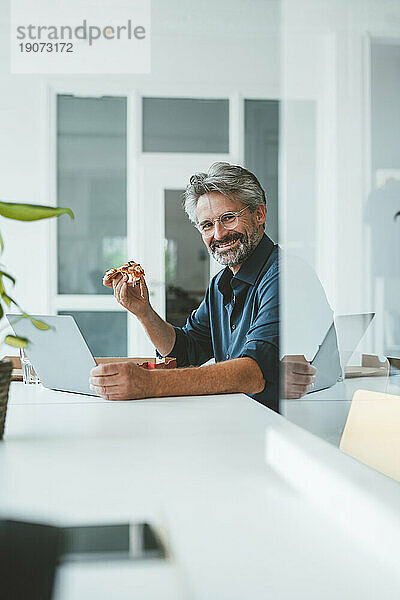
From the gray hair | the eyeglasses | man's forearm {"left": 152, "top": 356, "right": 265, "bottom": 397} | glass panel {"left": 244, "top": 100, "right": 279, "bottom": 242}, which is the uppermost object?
glass panel {"left": 244, "top": 100, "right": 279, "bottom": 242}

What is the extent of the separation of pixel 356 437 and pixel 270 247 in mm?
1175

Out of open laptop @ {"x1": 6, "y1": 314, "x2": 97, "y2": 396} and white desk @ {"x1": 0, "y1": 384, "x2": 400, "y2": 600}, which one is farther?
open laptop @ {"x1": 6, "y1": 314, "x2": 97, "y2": 396}

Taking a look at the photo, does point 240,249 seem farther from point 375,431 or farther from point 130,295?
point 375,431

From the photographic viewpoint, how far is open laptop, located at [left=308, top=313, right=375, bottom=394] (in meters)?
1.08

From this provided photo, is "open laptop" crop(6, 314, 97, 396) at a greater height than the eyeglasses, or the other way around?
the eyeglasses

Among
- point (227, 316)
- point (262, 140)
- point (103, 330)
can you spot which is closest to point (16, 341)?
point (227, 316)

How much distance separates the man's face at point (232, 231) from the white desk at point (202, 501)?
1.02 m

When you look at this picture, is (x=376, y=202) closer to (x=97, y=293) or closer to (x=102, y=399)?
(x=102, y=399)

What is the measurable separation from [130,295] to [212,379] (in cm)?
64

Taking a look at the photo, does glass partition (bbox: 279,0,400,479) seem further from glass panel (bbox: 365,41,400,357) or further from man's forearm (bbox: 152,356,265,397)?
man's forearm (bbox: 152,356,265,397)

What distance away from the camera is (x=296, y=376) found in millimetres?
1607

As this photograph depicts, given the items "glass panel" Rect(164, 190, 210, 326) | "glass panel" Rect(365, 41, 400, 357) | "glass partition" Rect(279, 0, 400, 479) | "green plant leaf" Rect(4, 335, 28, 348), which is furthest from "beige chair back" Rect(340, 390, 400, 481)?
"glass panel" Rect(164, 190, 210, 326)

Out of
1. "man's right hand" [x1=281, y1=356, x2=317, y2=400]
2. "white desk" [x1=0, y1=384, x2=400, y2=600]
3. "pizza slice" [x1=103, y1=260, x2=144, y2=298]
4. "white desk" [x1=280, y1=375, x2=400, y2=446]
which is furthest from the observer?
"pizza slice" [x1=103, y1=260, x2=144, y2=298]

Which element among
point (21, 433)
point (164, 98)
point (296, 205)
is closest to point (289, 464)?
point (21, 433)
